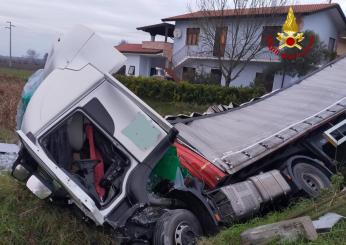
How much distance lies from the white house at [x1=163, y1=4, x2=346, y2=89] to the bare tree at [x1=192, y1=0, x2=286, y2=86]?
22cm

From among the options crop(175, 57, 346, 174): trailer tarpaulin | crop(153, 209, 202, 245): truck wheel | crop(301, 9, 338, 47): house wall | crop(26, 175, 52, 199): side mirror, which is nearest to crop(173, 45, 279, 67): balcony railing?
crop(301, 9, 338, 47): house wall

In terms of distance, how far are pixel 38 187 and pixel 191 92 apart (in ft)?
50.8

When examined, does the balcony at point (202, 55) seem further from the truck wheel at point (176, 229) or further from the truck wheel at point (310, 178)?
the truck wheel at point (176, 229)

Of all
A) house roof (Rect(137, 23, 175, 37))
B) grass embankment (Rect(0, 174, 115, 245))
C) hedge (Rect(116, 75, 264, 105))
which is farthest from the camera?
house roof (Rect(137, 23, 175, 37))

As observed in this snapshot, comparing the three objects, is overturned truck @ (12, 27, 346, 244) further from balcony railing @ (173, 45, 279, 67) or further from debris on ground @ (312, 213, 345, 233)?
balcony railing @ (173, 45, 279, 67)

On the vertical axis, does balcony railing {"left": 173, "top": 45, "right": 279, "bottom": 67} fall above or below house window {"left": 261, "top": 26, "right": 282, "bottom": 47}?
below

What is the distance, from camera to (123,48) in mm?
38031

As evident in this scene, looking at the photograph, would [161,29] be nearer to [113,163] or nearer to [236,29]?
[236,29]

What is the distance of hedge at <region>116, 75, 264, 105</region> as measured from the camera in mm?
→ 18188

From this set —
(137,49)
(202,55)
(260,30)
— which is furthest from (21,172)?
(137,49)

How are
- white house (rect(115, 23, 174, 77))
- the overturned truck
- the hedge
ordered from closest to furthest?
the overturned truck < the hedge < white house (rect(115, 23, 174, 77))

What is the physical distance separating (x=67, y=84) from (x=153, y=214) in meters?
1.48

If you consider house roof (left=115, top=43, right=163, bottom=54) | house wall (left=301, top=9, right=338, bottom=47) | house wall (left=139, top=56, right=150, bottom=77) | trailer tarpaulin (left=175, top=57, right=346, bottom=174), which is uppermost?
house wall (left=301, top=9, right=338, bottom=47)

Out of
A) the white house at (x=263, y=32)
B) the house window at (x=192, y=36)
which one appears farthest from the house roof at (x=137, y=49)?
the house window at (x=192, y=36)
